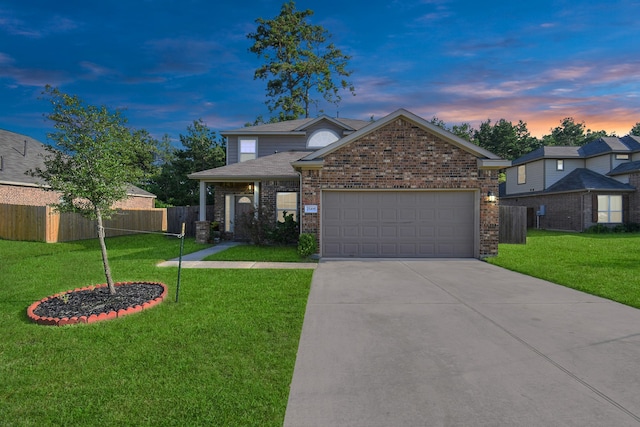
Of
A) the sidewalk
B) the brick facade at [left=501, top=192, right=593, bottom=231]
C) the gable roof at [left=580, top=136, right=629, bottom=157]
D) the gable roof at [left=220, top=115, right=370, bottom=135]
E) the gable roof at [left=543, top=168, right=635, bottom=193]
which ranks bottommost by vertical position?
the sidewalk

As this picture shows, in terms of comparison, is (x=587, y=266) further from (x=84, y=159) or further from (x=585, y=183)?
(x=585, y=183)

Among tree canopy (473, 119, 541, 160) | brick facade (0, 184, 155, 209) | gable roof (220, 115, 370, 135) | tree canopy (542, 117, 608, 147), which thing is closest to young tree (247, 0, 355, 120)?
gable roof (220, 115, 370, 135)

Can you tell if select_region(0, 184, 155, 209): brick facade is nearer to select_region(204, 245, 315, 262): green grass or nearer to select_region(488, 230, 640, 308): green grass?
select_region(204, 245, 315, 262): green grass

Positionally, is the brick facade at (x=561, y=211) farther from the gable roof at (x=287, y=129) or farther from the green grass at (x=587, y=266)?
the gable roof at (x=287, y=129)

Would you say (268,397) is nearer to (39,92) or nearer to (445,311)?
(445,311)

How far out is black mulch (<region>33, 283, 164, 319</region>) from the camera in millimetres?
4965

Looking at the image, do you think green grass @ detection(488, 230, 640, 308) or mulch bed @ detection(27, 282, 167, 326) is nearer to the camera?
mulch bed @ detection(27, 282, 167, 326)

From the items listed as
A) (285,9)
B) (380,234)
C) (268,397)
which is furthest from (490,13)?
(285,9)

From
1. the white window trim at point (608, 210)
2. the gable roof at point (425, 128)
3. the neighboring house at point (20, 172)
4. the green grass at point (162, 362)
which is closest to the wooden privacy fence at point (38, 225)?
the neighboring house at point (20, 172)

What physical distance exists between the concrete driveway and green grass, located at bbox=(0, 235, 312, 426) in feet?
1.23

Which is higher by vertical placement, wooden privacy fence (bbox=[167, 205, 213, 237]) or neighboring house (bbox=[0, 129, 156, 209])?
neighboring house (bbox=[0, 129, 156, 209])

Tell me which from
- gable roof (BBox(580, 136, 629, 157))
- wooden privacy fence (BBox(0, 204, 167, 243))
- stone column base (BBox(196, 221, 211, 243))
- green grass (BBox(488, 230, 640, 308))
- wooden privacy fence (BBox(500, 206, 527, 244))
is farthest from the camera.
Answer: gable roof (BBox(580, 136, 629, 157))

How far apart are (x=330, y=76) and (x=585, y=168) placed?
23259mm

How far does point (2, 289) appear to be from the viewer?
6555 millimetres
